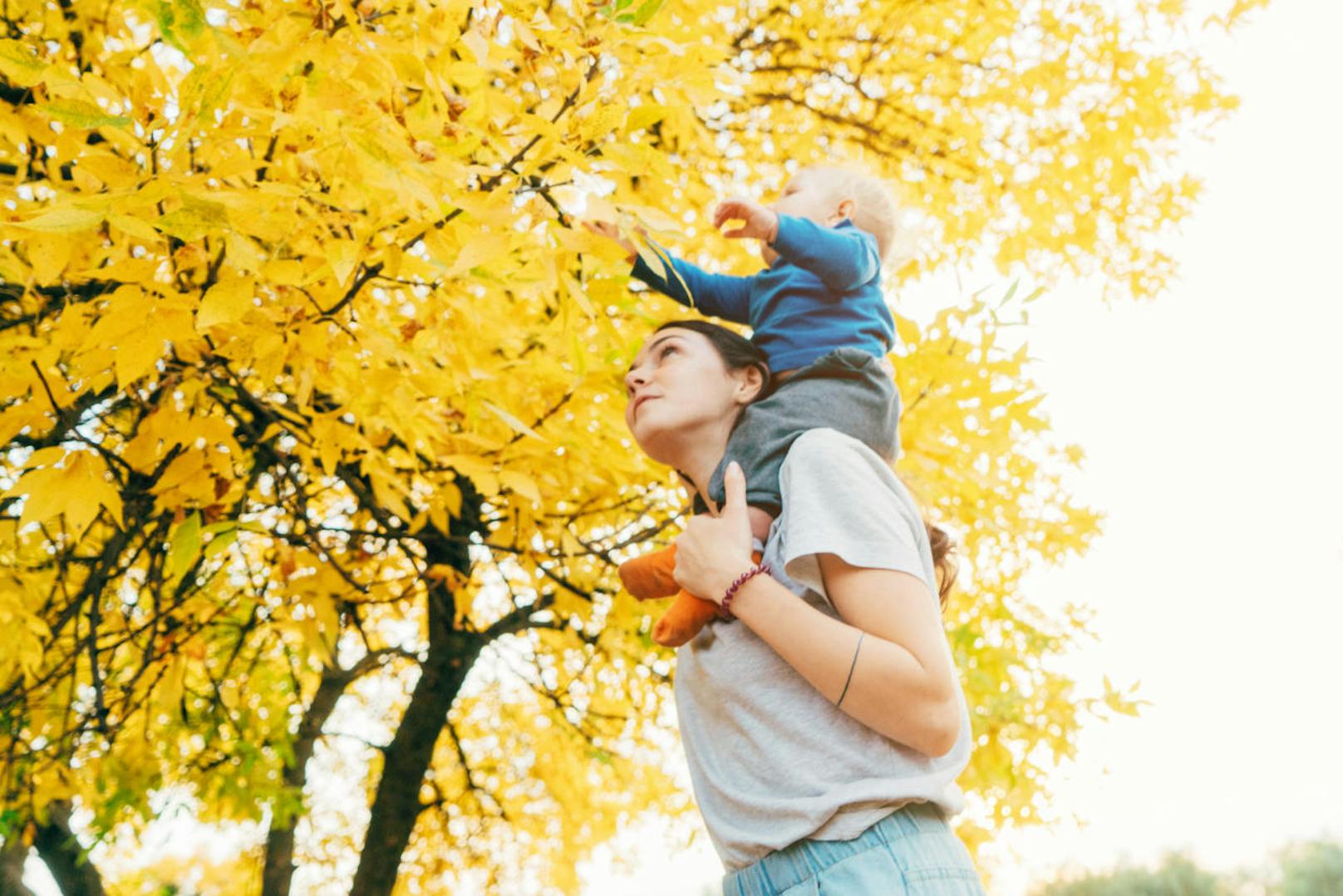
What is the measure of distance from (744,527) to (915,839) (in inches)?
17.2

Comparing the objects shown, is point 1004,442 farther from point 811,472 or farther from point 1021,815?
point 1021,815

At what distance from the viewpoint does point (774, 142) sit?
4.17 metres

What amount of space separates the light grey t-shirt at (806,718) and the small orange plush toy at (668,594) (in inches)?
1.4

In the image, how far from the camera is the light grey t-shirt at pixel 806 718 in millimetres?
1186

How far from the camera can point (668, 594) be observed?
156 cm

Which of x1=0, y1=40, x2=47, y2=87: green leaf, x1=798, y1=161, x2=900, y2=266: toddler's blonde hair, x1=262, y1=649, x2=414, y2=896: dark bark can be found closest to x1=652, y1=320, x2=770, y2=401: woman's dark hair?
x1=798, y1=161, x2=900, y2=266: toddler's blonde hair

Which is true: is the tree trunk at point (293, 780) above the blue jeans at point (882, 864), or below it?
above

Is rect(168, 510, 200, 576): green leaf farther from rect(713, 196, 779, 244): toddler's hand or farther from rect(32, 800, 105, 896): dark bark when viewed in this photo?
rect(32, 800, 105, 896): dark bark

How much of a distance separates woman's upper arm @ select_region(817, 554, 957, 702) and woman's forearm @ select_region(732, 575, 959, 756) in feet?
0.04

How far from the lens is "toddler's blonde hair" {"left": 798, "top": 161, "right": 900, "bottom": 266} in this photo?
6.21ft

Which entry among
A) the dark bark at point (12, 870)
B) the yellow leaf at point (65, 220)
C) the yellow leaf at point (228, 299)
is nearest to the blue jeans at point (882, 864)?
the yellow leaf at point (228, 299)

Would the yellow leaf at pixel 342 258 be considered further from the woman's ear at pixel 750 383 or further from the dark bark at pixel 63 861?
the dark bark at pixel 63 861

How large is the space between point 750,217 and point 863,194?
437 mm

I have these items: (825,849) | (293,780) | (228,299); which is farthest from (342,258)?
(293,780)
